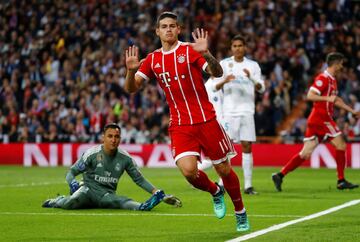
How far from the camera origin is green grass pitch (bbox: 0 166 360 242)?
8.71 m

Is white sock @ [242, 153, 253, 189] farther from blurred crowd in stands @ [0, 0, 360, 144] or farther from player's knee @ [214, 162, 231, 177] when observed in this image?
blurred crowd in stands @ [0, 0, 360, 144]

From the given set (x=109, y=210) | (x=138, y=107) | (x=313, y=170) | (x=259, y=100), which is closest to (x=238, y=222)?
(x=109, y=210)

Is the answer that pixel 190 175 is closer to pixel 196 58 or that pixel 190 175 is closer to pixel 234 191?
pixel 234 191

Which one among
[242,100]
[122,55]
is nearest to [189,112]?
[242,100]

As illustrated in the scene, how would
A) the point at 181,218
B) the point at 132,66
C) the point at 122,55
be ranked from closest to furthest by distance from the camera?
the point at 132,66 → the point at 181,218 → the point at 122,55

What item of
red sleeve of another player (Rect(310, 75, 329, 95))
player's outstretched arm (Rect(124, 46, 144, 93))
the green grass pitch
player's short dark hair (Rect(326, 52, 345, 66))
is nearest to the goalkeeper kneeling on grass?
the green grass pitch

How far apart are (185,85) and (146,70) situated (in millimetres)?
563

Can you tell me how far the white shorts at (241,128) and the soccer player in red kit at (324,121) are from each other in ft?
3.15

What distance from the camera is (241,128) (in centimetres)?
1443

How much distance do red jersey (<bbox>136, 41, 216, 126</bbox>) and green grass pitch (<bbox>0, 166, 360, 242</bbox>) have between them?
121cm

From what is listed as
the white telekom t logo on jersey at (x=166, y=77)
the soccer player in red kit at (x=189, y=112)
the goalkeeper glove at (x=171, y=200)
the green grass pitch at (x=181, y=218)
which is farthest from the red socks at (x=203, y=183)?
the goalkeeper glove at (x=171, y=200)

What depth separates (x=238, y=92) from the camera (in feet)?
47.9

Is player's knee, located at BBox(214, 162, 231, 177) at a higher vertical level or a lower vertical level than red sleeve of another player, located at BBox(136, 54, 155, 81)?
lower

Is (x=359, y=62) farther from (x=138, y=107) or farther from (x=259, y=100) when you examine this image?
(x=138, y=107)
